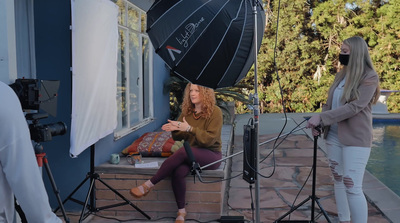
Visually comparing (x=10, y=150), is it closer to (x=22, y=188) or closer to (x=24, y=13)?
(x=22, y=188)

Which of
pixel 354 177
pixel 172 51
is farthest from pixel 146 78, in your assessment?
pixel 354 177

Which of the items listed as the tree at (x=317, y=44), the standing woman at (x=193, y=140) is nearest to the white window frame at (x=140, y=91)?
the standing woman at (x=193, y=140)

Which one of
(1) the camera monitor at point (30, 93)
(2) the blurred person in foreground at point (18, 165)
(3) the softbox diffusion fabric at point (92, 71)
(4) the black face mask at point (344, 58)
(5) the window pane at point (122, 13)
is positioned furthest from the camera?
(5) the window pane at point (122, 13)

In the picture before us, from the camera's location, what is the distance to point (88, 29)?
3.48 metres

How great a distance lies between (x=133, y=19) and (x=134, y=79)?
82 centimetres

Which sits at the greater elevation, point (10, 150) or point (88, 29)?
point (88, 29)

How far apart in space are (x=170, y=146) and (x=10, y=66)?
94.8 inches

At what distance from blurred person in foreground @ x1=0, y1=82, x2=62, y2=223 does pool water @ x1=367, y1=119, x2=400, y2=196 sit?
5.15 meters

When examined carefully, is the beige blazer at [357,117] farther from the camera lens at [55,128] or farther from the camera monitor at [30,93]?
the camera monitor at [30,93]

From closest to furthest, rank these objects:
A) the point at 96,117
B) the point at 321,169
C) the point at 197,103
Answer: the point at 96,117, the point at 197,103, the point at 321,169

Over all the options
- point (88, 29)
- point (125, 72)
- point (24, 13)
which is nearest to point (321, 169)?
point (125, 72)

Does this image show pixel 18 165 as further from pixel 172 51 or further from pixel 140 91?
pixel 140 91

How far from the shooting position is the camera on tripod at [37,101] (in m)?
2.32

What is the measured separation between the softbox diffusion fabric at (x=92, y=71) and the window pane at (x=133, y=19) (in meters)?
1.26
